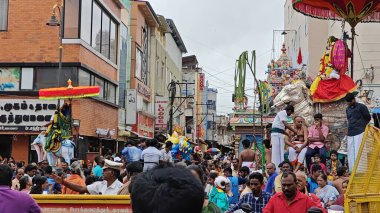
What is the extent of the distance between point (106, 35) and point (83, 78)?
6157 mm

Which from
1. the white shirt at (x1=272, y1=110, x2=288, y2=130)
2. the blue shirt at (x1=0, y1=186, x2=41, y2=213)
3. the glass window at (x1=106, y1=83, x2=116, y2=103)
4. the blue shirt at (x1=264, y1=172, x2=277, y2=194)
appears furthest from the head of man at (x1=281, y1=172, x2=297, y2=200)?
the glass window at (x1=106, y1=83, x2=116, y2=103)

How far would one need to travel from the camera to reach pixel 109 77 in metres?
34.4

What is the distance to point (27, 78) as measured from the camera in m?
28.1

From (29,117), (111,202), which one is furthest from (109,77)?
(111,202)

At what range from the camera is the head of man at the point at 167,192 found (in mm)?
2334

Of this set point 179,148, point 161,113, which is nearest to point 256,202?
point 179,148

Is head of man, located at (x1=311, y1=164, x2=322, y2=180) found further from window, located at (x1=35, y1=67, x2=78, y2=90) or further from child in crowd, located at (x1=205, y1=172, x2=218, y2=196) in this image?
window, located at (x1=35, y1=67, x2=78, y2=90)

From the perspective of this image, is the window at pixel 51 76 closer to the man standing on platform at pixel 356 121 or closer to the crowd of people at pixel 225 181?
the crowd of people at pixel 225 181

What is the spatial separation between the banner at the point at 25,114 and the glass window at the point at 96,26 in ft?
17.2

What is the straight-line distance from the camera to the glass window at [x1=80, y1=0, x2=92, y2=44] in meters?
29.0

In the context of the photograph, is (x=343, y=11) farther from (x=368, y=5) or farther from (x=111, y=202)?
(x=111, y=202)

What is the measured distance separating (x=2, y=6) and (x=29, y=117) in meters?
5.88

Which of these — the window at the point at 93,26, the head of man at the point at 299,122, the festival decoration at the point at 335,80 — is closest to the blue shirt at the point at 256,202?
the head of man at the point at 299,122

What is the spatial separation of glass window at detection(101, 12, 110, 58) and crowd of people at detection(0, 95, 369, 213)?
16.1 metres
